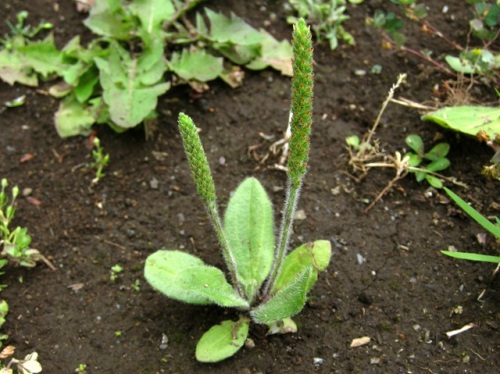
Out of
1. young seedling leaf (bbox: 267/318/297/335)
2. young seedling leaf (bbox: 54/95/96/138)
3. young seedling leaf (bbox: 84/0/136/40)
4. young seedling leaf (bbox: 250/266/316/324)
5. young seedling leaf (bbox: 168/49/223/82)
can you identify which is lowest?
young seedling leaf (bbox: 267/318/297/335)

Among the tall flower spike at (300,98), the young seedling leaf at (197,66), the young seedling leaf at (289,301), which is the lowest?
the young seedling leaf at (289,301)

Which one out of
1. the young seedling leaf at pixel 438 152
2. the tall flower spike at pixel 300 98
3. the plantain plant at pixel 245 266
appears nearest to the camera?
the tall flower spike at pixel 300 98

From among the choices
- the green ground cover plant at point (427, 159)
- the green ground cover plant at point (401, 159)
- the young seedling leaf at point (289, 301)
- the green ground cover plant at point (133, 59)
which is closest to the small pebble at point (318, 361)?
the young seedling leaf at point (289, 301)

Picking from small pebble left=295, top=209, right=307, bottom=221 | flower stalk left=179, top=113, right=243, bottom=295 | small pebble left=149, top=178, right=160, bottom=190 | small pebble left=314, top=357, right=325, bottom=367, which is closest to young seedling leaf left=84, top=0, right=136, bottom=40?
small pebble left=149, top=178, right=160, bottom=190

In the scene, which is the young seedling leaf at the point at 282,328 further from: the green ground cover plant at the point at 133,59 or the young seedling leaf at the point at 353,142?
the green ground cover plant at the point at 133,59

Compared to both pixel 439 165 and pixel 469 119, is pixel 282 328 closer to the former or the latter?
pixel 439 165

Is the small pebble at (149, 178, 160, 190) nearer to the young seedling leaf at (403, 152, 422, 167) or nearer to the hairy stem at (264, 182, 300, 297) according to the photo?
the hairy stem at (264, 182, 300, 297)

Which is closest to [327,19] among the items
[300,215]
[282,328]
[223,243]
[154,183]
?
[300,215]

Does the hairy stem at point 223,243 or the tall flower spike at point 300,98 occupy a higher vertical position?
the tall flower spike at point 300,98
